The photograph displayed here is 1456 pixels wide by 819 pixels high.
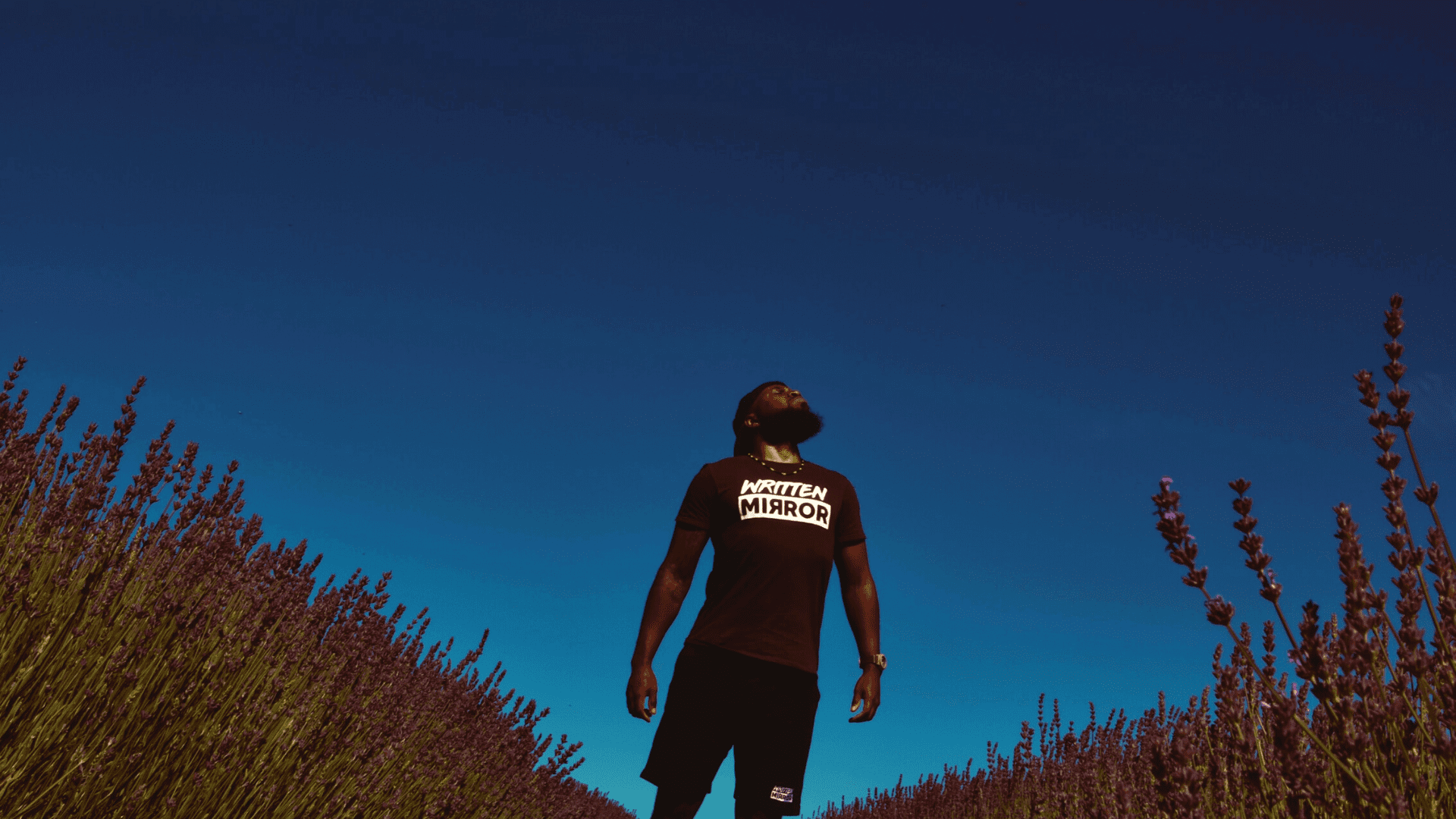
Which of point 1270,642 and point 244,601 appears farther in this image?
point 244,601

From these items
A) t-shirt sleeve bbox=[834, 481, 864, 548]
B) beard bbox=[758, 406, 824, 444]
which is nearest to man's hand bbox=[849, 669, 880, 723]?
t-shirt sleeve bbox=[834, 481, 864, 548]

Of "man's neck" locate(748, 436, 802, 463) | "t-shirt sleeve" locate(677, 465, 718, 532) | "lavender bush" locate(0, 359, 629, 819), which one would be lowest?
"lavender bush" locate(0, 359, 629, 819)

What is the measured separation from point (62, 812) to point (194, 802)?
369 millimetres

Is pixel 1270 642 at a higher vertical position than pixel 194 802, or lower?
higher

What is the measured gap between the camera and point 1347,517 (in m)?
1.54

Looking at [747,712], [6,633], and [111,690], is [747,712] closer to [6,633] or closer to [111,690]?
[111,690]

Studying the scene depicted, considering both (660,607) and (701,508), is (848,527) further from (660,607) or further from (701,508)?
(660,607)

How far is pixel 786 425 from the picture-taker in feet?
9.93

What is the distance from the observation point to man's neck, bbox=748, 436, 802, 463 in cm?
297

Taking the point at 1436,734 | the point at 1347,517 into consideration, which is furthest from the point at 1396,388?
the point at 1436,734

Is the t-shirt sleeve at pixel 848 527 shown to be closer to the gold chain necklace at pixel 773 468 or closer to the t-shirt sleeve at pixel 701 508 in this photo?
the gold chain necklace at pixel 773 468

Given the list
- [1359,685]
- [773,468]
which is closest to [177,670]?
[773,468]

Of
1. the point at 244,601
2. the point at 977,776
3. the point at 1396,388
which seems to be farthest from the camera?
the point at 977,776

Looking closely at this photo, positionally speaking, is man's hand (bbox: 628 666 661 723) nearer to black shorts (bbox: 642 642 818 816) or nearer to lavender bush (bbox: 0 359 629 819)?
black shorts (bbox: 642 642 818 816)
